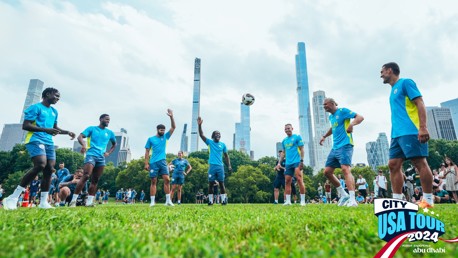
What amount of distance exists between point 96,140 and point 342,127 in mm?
7413

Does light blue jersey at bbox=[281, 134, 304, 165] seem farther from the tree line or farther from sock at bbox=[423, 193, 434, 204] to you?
the tree line

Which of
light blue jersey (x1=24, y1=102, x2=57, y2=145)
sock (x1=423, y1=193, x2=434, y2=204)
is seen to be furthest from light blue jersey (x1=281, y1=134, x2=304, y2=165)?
light blue jersey (x1=24, y1=102, x2=57, y2=145)

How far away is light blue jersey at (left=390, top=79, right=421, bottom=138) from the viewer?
15.5 feet

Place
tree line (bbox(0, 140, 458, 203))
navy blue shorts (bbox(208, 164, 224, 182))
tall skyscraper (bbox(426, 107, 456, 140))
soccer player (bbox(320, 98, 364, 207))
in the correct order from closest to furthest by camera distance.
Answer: soccer player (bbox(320, 98, 364, 207)) < navy blue shorts (bbox(208, 164, 224, 182)) < tree line (bbox(0, 140, 458, 203)) < tall skyscraper (bbox(426, 107, 456, 140))

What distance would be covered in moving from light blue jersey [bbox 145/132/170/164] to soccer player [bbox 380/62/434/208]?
6.94m

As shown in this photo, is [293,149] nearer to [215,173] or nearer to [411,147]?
[215,173]

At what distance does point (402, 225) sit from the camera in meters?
2.17

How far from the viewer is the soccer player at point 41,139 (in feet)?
18.6

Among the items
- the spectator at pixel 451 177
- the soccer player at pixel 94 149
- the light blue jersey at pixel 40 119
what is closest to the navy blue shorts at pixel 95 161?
the soccer player at pixel 94 149

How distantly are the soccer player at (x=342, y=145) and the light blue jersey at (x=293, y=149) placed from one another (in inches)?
69.1

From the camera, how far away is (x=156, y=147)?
29.4 feet

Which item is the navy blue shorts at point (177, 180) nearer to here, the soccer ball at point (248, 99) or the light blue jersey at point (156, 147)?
the light blue jersey at point (156, 147)

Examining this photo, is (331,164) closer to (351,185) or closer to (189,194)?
(351,185)

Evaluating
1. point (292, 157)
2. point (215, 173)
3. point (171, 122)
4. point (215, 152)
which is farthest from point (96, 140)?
point (292, 157)
